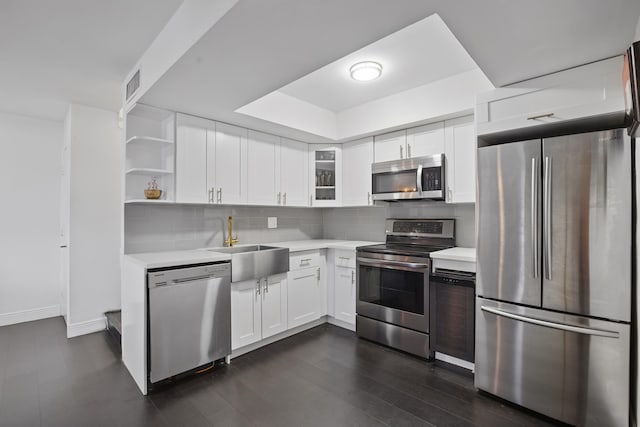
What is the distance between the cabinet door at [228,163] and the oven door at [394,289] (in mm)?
1423

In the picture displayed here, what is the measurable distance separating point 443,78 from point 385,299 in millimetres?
2091

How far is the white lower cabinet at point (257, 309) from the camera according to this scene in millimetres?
2787

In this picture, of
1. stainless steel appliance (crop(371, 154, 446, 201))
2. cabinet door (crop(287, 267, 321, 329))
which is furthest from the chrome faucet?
stainless steel appliance (crop(371, 154, 446, 201))

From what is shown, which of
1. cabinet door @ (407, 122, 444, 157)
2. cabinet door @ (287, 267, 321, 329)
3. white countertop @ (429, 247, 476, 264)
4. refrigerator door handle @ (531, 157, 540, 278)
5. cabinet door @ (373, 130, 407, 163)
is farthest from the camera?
cabinet door @ (373, 130, 407, 163)

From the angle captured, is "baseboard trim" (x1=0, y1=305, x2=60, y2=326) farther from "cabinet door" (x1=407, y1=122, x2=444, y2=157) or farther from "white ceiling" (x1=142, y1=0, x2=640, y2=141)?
"cabinet door" (x1=407, y1=122, x2=444, y2=157)

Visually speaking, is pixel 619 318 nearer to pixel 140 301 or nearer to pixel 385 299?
pixel 385 299

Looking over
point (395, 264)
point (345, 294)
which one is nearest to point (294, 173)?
point (345, 294)

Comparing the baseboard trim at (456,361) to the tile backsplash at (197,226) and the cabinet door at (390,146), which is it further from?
the tile backsplash at (197,226)

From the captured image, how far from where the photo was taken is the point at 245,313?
2848mm

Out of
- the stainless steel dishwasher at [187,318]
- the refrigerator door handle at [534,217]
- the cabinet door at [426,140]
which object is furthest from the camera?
the cabinet door at [426,140]

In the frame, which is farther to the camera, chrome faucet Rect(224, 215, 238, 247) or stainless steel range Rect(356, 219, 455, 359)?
chrome faucet Rect(224, 215, 238, 247)

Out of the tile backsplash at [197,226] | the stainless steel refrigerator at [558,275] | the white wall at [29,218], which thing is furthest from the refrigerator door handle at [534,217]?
the white wall at [29,218]

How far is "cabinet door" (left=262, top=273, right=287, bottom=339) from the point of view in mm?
3012

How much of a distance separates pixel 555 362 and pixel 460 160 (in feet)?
5.76
